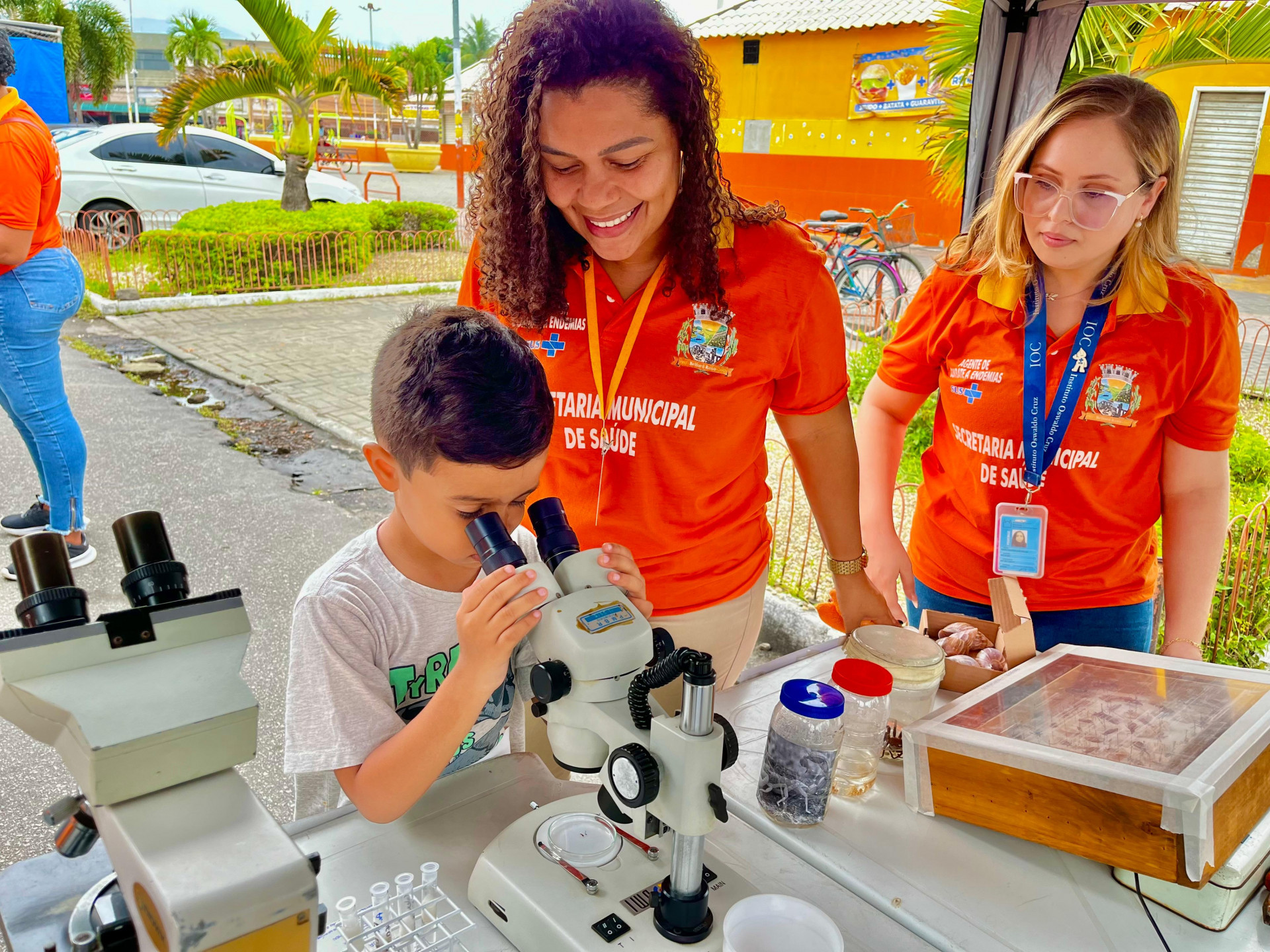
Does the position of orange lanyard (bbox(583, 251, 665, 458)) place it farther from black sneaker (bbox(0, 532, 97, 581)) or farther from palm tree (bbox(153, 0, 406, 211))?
palm tree (bbox(153, 0, 406, 211))

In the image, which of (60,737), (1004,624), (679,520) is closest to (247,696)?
(60,737)

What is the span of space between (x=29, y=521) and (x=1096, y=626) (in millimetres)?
4358

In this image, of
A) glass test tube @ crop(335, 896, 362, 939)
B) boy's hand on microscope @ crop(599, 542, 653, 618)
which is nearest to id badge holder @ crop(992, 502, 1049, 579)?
boy's hand on microscope @ crop(599, 542, 653, 618)

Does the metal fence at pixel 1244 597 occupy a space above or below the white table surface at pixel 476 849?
below

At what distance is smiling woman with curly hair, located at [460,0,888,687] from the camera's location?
161 centimetres

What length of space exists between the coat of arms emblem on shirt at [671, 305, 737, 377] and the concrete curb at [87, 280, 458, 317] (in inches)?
344

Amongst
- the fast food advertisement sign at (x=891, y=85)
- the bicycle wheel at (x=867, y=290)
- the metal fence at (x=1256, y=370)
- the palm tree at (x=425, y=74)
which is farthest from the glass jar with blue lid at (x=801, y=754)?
the palm tree at (x=425, y=74)

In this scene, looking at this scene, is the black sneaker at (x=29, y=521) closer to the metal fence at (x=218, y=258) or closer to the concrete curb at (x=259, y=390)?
the concrete curb at (x=259, y=390)

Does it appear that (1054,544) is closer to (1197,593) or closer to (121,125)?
(1197,593)

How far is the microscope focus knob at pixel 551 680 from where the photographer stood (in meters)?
1.00

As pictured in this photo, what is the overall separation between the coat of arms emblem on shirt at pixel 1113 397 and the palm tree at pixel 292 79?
405 inches

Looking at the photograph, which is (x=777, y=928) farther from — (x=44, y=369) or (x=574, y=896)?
(x=44, y=369)

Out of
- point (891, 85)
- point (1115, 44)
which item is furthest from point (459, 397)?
point (891, 85)

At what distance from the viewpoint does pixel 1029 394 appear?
189 cm
